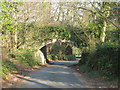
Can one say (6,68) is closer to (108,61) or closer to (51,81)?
(51,81)

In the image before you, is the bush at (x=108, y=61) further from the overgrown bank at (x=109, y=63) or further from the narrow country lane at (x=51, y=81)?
the narrow country lane at (x=51, y=81)

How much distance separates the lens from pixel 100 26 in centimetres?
2203

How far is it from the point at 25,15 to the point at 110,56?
12143 mm

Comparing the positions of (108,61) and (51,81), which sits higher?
(108,61)

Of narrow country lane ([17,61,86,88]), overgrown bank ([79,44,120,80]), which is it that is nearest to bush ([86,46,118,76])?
overgrown bank ([79,44,120,80])

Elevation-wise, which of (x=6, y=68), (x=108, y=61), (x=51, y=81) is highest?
(x=108, y=61)

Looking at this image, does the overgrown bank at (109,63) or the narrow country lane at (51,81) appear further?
the overgrown bank at (109,63)

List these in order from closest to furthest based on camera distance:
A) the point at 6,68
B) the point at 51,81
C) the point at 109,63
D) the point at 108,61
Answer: the point at 51,81, the point at 109,63, the point at 108,61, the point at 6,68

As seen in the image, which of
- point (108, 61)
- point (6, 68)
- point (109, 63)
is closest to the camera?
point (109, 63)

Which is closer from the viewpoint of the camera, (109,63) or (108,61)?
(109,63)

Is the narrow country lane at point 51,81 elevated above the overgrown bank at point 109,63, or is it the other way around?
the overgrown bank at point 109,63

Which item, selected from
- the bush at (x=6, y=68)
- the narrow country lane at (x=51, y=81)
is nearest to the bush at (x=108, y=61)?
the narrow country lane at (x=51, y=81)

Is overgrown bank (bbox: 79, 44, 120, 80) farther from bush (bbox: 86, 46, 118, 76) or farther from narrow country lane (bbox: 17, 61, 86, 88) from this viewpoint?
narrow country lane (bbox: 17, 61, 86, 88)

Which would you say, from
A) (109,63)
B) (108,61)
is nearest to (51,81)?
(109,63)
